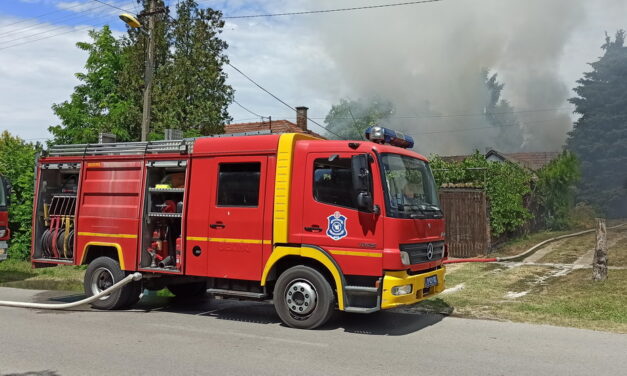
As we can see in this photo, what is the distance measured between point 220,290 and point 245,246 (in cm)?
82

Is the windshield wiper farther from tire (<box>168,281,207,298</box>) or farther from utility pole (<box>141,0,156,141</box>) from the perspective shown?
utility pole (<box>141,0,156,141</box>)

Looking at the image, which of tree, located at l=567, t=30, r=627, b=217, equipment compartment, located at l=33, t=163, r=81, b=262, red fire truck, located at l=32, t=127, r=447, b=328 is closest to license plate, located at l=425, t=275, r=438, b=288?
red fire truck, located at l=32, t=127, r=447, b=328

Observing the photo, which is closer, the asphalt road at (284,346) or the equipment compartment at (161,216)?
the asphalt road at (284,346)

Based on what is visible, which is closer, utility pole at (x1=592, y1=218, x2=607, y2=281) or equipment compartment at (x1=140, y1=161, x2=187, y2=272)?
equipment compartment at (x1=140, y1=161, x2=187, y2=272)

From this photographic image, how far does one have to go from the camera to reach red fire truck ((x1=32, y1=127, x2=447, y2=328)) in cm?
686

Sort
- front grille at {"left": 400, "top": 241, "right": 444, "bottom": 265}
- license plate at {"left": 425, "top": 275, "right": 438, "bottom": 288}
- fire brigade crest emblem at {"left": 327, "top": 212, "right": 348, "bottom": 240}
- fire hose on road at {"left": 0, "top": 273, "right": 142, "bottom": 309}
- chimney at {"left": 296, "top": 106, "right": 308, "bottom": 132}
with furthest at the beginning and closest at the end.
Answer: chimney at {"left": 296, "top": 106, "right": 308, "bottom": 132}
fire hose on road at {"left": 0, "top": 273, "right": 142, "bottom": 309}
license plate at {"left": 425, "top": 275, "right": 438, "bottom": 288}
fire brigade crest emblem at {"left": 327, "top": 212, "right": 348, "bottom": 240}
front grille at {"left": 400, "top": 241, "right": 444, "bottom": 265}

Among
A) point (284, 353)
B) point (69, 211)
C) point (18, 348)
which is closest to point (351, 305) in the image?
point (284, 353)

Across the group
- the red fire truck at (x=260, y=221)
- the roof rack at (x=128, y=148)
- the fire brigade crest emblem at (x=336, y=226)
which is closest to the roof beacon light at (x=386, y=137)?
the red fire truck at (x=260, y=221)

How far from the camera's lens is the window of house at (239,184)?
762cm

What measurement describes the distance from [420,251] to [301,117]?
29.9 m

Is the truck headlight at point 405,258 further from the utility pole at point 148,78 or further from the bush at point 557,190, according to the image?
the bush at point 557,190

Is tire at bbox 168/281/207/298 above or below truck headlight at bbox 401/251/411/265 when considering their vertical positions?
below

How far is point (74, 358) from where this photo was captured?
5.62 m

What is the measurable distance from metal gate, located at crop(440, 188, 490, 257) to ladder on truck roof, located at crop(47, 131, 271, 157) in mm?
9665
